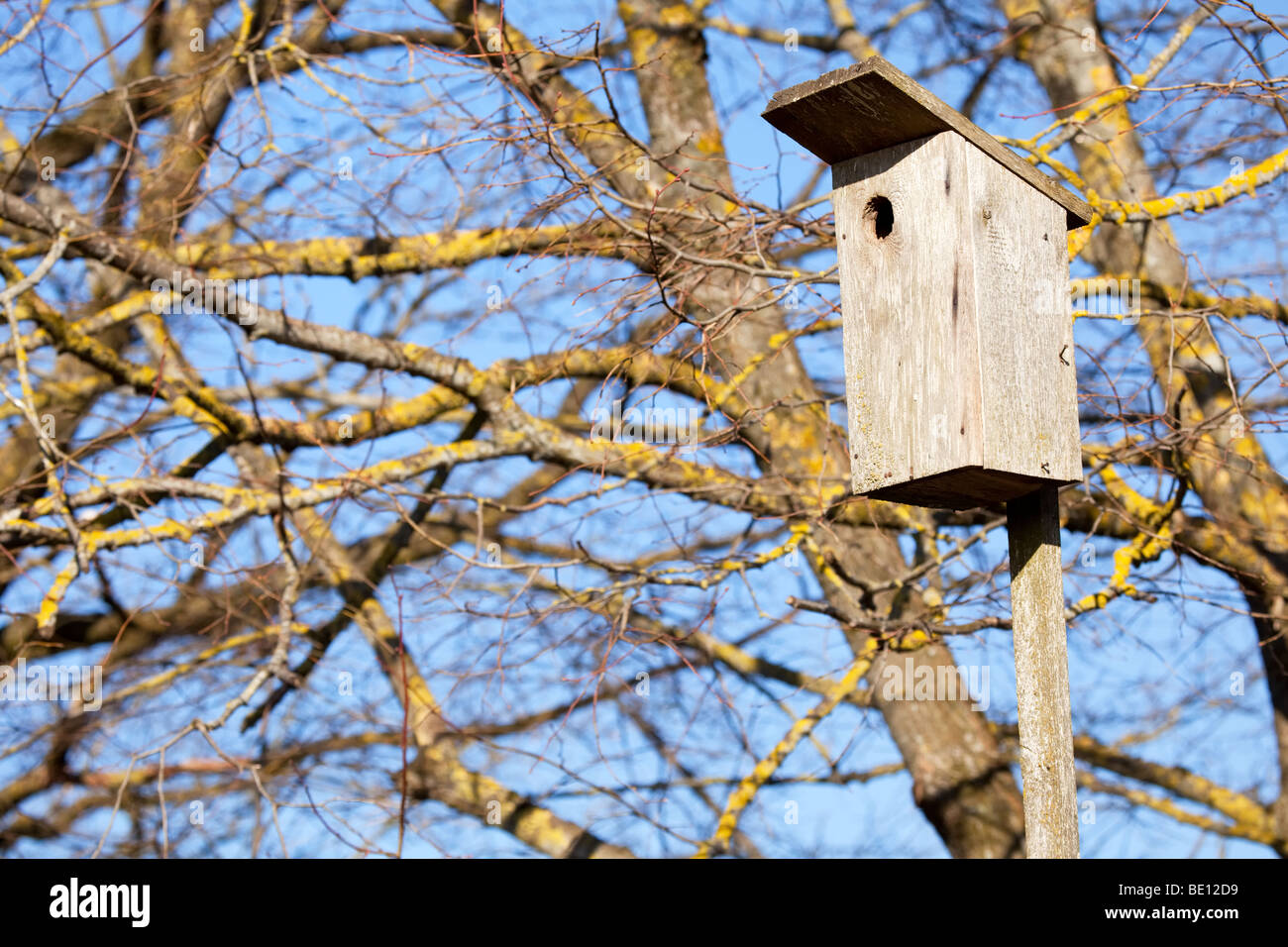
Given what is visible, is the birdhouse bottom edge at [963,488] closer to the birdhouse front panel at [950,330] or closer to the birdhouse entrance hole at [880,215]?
the birdhouse front panel at [950,330]

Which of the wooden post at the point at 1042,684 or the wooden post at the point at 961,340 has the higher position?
the wooden post at the point at 961,340

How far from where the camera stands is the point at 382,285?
668 cm

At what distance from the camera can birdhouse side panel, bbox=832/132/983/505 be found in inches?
95.9

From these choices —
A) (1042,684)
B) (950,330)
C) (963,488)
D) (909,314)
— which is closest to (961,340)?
(950,330)

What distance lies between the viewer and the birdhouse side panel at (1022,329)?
2439mm

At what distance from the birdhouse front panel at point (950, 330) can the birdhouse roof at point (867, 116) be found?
0.02 meters

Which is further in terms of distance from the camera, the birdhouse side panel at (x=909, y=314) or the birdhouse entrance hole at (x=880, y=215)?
the birdhouse entrance hole at (x=880, y=215)

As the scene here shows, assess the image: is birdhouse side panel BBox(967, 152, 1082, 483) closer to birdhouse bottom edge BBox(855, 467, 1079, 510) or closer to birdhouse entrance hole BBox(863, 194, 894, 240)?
birdhouse bottom edge BBox(855, 467, 1079, 510)

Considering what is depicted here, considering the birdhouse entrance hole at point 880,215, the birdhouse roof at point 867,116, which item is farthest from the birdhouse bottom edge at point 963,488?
the birdhouse roof at point 867,116

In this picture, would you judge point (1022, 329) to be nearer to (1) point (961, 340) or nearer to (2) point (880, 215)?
(1) point (961, 340)

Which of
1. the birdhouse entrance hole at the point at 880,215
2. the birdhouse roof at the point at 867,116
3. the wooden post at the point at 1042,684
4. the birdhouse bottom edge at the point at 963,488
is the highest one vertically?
the birdhouse roof at the point at 867,116

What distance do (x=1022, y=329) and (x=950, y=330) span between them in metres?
0.20
